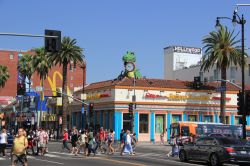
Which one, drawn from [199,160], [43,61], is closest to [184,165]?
[199,160]

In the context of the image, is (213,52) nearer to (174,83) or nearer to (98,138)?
(174,83)

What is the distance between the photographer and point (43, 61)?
77.8m

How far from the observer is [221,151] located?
24.0m

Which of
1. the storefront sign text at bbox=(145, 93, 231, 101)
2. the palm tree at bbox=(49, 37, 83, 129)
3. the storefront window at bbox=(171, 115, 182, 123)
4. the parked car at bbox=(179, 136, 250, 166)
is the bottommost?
the parked car at bbox=(179, 136, 250, 166)

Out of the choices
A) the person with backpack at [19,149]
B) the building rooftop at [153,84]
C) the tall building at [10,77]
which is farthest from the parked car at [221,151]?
the tall building at [10,77]

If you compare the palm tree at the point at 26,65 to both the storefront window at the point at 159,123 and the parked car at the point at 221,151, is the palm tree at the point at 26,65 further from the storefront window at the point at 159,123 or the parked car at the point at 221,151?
the parked car at the point at 221,151

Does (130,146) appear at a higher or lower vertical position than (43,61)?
lower

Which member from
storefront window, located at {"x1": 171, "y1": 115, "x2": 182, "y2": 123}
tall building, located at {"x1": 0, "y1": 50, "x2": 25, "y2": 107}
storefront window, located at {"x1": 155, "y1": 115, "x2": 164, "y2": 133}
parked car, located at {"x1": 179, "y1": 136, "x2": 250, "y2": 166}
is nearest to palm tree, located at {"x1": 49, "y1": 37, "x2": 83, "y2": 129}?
storefront window, located at {"x1": 155, "y1": 115, "x2": 164, "y2": 133}

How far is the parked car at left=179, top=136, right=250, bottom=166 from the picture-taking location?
23.8 meters

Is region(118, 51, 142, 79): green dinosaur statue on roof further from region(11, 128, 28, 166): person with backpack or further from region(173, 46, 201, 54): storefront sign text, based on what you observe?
region(11, 128, 28, 166): person with backpack

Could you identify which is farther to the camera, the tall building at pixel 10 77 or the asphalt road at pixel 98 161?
the tall building at pixel 10 77

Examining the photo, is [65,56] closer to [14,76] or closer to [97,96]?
[97,96]

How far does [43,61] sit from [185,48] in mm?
44547

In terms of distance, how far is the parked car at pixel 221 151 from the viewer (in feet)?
78.1
